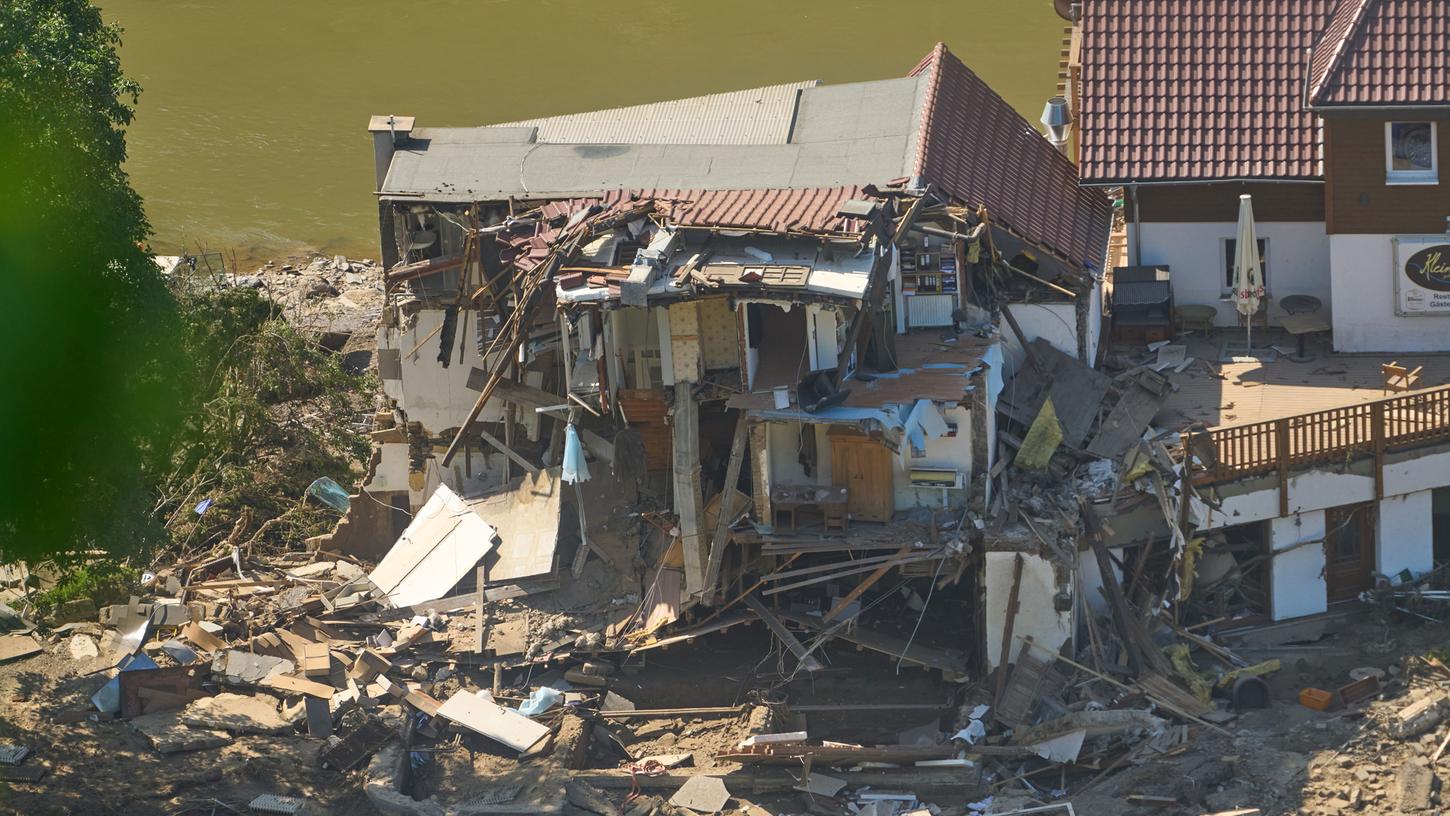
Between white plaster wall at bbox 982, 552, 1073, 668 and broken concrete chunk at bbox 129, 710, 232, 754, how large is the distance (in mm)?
9923

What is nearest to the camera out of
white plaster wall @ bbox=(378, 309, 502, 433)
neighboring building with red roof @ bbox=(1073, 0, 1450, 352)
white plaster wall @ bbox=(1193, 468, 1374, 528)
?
white plaster wall @ bbox=(1193, 468, 1374, 528)

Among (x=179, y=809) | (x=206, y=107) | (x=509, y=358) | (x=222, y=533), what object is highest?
(x=206, y=107)

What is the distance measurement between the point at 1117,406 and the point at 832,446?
4799 millimetres

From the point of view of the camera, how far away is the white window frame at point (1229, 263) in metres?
33.8

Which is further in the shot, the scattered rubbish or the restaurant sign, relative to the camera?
the restaurant sign

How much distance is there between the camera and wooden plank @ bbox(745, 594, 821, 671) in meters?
28.9

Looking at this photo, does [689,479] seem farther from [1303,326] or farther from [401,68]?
[401,68]

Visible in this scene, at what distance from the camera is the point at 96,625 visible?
30.2 metres

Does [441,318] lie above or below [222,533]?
above

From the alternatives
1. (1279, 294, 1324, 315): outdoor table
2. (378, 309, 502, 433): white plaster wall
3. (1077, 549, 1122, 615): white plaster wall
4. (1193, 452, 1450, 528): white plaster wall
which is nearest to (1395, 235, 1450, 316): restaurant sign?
(1279, 294, 1324, 315): outdoor table

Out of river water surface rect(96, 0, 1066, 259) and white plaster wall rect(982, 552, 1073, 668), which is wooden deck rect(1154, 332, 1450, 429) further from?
river water surface rect(96, 0, 1066, 259)

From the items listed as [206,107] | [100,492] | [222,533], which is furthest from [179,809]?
[206,107]

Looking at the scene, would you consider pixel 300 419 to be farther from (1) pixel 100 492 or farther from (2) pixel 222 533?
(1) pixel 100 492

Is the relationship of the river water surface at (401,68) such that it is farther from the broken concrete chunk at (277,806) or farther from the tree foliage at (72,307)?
the broken concrete chunk at (277,806)
